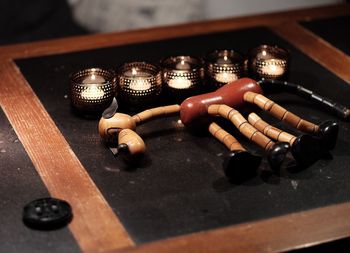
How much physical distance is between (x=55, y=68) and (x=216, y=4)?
1.27m

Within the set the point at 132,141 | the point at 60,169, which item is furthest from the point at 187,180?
the point at 60,169

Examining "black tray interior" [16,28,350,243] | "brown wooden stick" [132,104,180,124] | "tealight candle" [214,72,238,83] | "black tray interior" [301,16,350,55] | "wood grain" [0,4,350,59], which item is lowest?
"wood grain" [0,4,350,59]

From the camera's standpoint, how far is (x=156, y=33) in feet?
6.31

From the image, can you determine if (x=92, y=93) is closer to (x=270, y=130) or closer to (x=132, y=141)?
(x=132, y=141)

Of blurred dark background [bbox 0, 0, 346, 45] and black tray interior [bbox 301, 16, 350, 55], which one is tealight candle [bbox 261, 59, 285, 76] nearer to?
black tray interior [bbox 301, 16, 350, 55]

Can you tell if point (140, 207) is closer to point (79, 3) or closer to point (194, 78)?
point (194, 78)

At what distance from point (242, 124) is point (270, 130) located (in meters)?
0.05

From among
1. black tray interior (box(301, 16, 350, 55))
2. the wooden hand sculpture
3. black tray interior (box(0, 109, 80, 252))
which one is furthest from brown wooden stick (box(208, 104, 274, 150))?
black tray interior (box(301, 16, 350, 55))

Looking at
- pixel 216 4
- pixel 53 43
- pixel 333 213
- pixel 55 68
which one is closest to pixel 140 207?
pixel 333 213

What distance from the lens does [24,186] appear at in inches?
48.0

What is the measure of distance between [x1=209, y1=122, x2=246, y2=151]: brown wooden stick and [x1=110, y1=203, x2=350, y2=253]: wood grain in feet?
0.61

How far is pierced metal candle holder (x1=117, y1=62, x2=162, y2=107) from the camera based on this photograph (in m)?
1.47

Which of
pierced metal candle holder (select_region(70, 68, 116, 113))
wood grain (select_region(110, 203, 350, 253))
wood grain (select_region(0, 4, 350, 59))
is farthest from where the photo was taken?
wood grain (select_region(0, 4, 350, 59))

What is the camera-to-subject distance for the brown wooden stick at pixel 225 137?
1277mm
